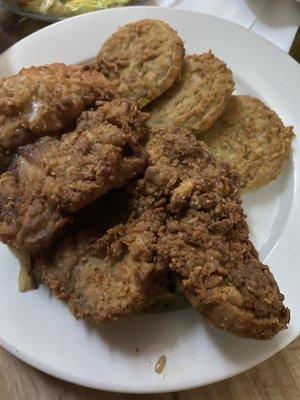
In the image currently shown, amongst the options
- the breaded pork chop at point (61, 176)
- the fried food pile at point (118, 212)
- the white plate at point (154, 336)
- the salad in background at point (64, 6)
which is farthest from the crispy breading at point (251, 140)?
the salad in background at point (64, 6)

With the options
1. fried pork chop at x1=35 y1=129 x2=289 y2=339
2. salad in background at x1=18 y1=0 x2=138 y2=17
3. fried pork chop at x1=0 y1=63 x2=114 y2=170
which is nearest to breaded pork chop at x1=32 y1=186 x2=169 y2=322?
fried pork chop at x1=35 y1=129 x2=289 y2=339

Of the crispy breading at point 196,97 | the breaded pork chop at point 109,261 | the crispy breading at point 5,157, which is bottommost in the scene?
the breaded pork chop at point 109,261

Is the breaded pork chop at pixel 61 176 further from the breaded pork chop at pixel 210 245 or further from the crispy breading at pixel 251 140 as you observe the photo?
the crispy breading at pixel 251 140

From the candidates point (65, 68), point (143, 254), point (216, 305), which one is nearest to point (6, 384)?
point (143, 254)

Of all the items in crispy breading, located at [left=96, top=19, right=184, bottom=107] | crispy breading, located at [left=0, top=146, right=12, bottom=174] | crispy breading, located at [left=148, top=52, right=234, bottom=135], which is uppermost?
crispy breading, located at [left=96, top=19, right=184, bottom=107]

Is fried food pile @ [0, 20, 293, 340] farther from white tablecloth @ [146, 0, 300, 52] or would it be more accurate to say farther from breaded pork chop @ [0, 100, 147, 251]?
white tablecloth @ [146, 0, 300, 52]

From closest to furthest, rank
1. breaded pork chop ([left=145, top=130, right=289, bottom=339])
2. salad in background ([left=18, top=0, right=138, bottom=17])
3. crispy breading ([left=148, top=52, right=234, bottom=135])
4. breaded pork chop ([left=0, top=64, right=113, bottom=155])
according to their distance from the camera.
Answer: breaded pork chop ([left=145, top=130, right=289, bottom=339]) < breaded pork chop ([left=0, top=64, right=113, bottom=155]) < crispy breading ([left=148, top=52, right=234, bottom=135]) < salad in background ([left=18, top=0, right=138, bottom=17])

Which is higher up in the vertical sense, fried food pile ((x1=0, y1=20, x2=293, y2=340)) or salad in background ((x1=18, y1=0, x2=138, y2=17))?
salad in background ((x1=18, y1=0, x2=138, y2=17))
